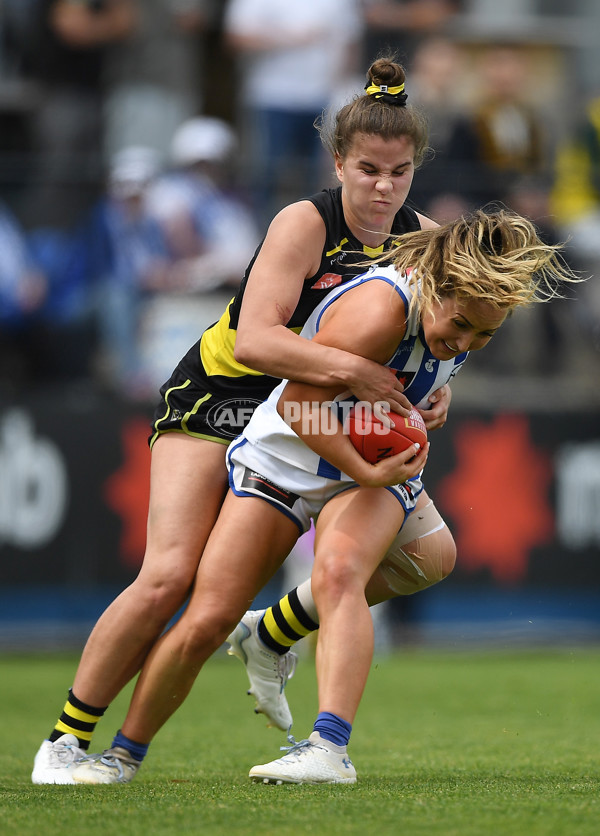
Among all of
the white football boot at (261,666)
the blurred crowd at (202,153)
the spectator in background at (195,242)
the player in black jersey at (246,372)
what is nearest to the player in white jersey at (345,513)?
the player in black jersey at (246,372)

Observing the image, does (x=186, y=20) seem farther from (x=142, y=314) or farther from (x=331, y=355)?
(x=331, y=355)

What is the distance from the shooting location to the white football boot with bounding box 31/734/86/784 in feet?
13.7

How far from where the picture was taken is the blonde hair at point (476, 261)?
379 centimetres

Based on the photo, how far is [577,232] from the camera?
9.86 m

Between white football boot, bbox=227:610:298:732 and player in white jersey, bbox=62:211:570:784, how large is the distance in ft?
1.47

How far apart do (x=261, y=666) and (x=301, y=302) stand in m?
1.34

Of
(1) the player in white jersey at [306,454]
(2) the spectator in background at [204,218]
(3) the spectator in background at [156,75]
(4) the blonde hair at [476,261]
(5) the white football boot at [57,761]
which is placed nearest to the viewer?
(4) the blonde hair at [476,261]

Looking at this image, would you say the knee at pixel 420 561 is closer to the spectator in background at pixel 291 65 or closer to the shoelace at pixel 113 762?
the shoelace at pixel 113 762

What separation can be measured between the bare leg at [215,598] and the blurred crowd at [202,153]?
4.77m

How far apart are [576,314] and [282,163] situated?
2.50m

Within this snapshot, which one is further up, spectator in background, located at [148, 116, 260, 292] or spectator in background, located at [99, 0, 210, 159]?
spectator in background, located at [99, 0, 210, 159]

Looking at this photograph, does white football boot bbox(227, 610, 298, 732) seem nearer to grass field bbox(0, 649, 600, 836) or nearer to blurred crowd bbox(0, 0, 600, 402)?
grass field bbox(0, 649, 600, 836)

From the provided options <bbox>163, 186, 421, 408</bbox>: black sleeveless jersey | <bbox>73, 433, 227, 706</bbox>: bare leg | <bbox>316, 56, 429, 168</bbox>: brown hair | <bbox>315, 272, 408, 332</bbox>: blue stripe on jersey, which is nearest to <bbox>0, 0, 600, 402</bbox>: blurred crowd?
<bbox>316, 56, 429, 168</bbox>: brown hair

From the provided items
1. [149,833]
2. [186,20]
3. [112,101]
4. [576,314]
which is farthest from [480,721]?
[186,20]
